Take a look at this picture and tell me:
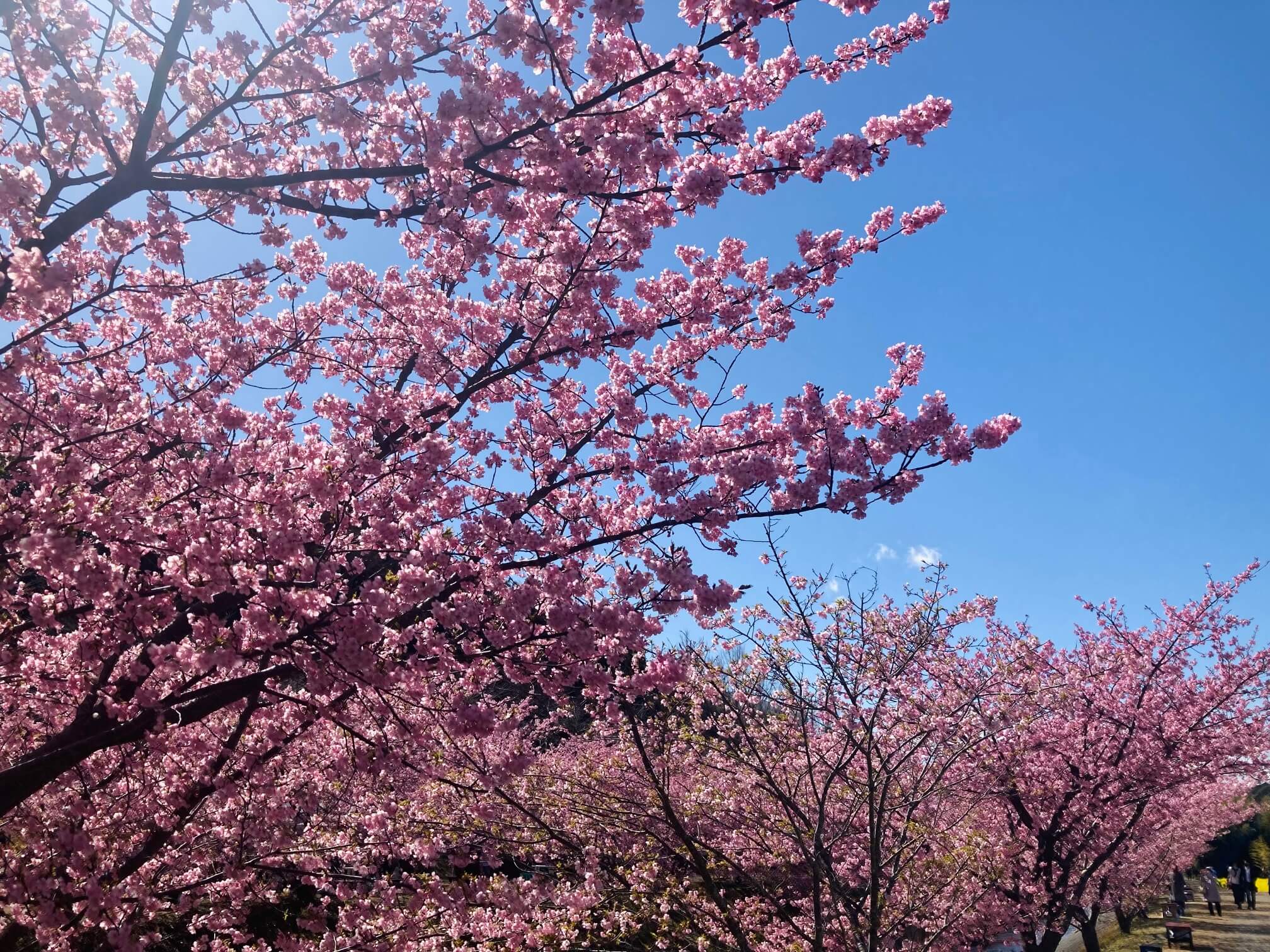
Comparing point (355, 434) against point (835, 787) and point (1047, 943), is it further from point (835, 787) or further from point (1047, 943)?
point (1047, 943)

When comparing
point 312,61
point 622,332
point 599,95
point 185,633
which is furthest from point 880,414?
point 185,633

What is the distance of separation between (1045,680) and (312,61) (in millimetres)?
14409

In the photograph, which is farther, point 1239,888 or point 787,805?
point 1239,888

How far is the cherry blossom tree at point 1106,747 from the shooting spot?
38.6 ft

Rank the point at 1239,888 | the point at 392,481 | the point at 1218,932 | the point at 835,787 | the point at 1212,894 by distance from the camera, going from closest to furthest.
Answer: the point at 392,481
the point at 835,787
the point at 1218,932
the point at 1212,894
the point at 1239,888

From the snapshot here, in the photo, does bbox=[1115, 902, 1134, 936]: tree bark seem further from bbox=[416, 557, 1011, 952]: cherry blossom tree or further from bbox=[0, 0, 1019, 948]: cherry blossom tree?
bbox=[0, 0, 1019, 948]: cherry blossom tree

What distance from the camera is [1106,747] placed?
12.7 metres

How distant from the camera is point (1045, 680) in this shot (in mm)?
13656

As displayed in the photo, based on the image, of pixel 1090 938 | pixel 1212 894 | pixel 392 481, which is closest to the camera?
pixel 392 481

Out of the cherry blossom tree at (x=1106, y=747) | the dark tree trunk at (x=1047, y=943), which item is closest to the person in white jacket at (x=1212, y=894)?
the cherry blossom tree at (x=1106, y=747)

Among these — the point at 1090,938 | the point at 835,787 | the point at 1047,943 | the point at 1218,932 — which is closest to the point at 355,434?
the point at 835,787

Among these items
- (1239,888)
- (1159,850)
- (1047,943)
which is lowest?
(1239,888)

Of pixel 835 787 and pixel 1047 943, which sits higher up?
pixel 835 787

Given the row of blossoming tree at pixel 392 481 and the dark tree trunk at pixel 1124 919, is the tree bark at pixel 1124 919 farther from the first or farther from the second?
the row of blossoming tree at pixel 392 481
